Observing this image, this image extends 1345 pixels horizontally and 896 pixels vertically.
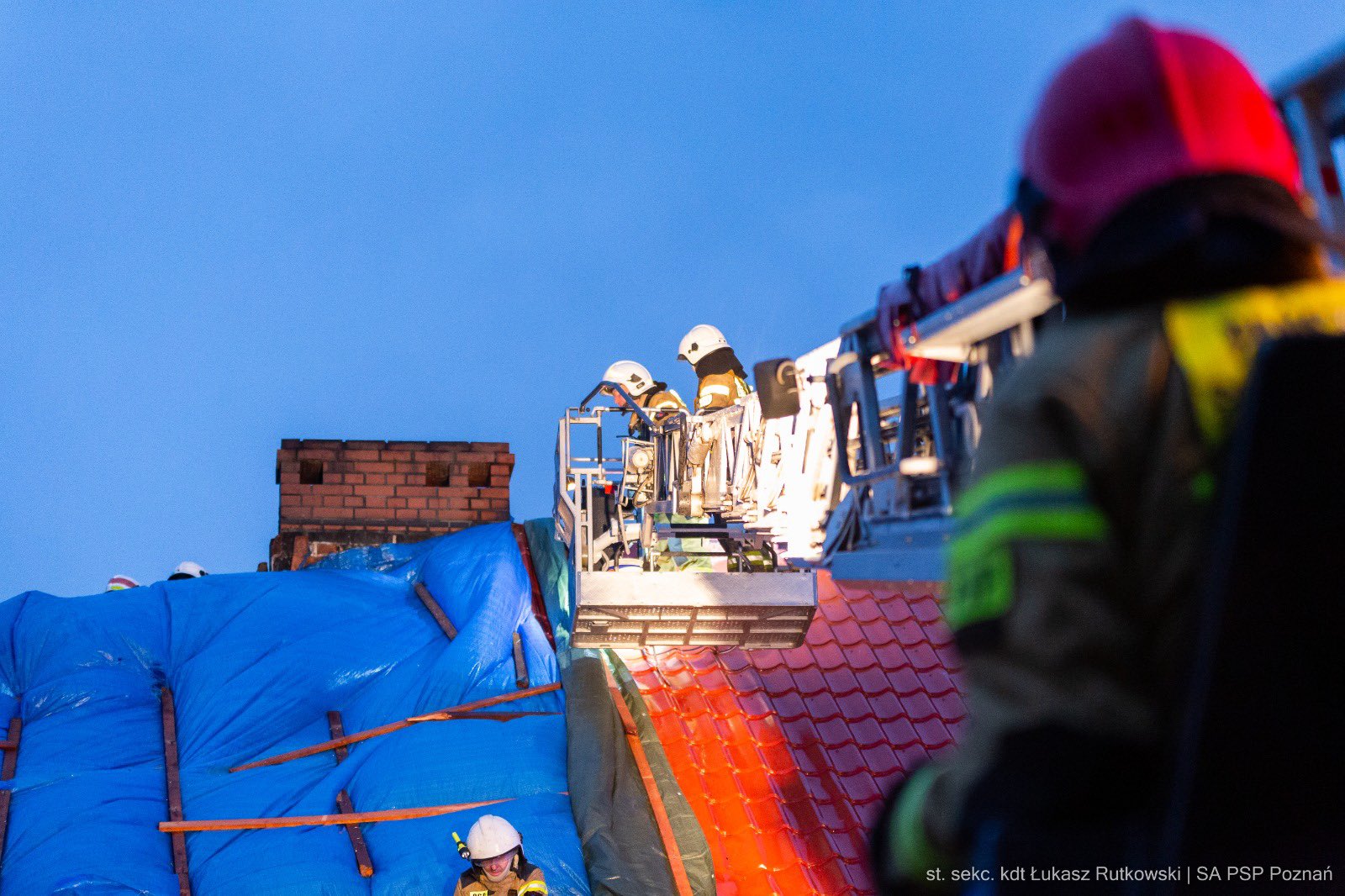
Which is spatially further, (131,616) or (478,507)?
(478,507)

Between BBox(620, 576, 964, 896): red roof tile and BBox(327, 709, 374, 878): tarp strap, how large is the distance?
5.77 ft

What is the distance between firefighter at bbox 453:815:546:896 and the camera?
5.37m

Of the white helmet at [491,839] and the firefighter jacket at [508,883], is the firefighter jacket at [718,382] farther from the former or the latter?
the firefighter jacket at [508,883]

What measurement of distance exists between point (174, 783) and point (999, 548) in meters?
6.84

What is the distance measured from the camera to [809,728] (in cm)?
681

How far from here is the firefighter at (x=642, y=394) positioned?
643 cm

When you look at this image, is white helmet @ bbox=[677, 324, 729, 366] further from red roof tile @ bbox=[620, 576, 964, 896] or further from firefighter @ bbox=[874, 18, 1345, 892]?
firefighter @ bbox=[874, 18, 1345, 892]

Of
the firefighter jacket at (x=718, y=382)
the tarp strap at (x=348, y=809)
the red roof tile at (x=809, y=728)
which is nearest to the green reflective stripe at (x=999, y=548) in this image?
the firefighter jacket at (x=718, y=382)

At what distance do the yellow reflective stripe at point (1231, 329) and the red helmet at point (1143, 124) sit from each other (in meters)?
0.08

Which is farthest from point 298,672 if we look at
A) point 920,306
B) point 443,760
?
point 920,306

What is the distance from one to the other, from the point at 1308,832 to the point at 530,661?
7.30 m

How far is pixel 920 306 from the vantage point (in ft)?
8.73

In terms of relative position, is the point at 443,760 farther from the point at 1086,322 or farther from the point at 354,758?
the point at 1086,322

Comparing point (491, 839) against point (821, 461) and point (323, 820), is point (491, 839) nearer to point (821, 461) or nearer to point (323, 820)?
point (323, 820)
